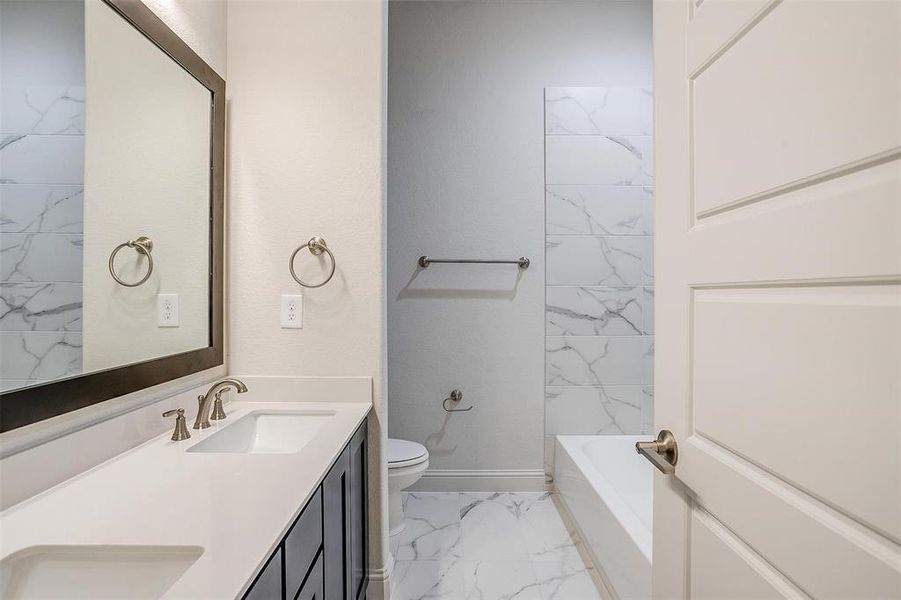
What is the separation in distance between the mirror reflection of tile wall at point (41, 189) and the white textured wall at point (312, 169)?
644 mm

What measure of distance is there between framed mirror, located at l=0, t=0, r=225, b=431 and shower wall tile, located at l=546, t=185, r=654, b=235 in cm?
174

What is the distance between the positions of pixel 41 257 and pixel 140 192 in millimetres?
352

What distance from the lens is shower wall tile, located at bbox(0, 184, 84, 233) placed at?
2.68 feet

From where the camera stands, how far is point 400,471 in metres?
Answer: 2.01

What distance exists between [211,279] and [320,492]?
2.82 feet


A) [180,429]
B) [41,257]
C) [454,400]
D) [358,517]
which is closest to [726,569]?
[358,517]

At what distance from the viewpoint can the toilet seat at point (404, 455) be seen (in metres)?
2.01

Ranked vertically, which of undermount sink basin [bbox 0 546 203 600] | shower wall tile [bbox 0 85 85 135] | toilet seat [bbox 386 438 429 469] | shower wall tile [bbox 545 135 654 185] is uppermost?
shower wall tile [bbox 545 135 654 185]

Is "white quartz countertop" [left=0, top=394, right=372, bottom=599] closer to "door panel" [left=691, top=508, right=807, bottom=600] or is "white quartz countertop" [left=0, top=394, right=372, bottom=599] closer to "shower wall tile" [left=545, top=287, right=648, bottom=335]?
"door panel" [left=691, top=508, right=807, bottom=600]

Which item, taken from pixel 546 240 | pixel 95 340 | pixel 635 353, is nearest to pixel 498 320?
pixel 546 240

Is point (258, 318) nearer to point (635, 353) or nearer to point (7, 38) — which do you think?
point (7, 38)

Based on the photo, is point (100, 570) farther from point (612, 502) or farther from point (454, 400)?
point (454, 400)

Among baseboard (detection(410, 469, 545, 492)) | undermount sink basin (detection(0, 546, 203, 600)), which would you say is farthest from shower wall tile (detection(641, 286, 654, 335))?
undermount sink basin (detection(0, 546, 203, 600))

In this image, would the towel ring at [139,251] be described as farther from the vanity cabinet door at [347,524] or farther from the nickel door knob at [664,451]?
the nickel door knob at [664,451]
